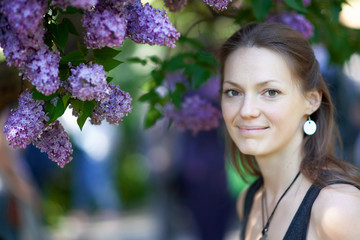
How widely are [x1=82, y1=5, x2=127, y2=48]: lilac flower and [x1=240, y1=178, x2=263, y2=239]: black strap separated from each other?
156 cm

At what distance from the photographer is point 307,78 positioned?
6.86 feet

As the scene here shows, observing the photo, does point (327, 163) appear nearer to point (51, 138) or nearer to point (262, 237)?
point (262, 237)

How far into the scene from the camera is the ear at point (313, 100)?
2.12m

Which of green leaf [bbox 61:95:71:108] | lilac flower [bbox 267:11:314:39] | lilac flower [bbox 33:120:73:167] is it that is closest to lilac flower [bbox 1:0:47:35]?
green leaf [bbox 61:95:71:108]

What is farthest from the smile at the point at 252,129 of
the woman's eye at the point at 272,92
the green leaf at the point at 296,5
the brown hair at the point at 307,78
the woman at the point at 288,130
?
the green leaf at the point at 296,5

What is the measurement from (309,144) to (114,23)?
4.18ft

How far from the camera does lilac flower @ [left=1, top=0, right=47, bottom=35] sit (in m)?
1.12

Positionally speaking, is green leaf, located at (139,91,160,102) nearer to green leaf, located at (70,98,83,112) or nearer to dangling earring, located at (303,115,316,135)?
dangling earring, located at (303,115,316,135)

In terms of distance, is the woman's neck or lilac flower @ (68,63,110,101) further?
the woman's neck

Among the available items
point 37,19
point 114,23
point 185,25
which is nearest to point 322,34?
point 185,25

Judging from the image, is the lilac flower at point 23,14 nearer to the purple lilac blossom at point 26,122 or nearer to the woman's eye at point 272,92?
the purple lilac blossom at point 26,122

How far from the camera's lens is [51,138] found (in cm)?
141

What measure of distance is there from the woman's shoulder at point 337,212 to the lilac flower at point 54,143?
3.29 ft

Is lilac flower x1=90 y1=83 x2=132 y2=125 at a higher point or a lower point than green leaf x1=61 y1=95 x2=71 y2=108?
lower
